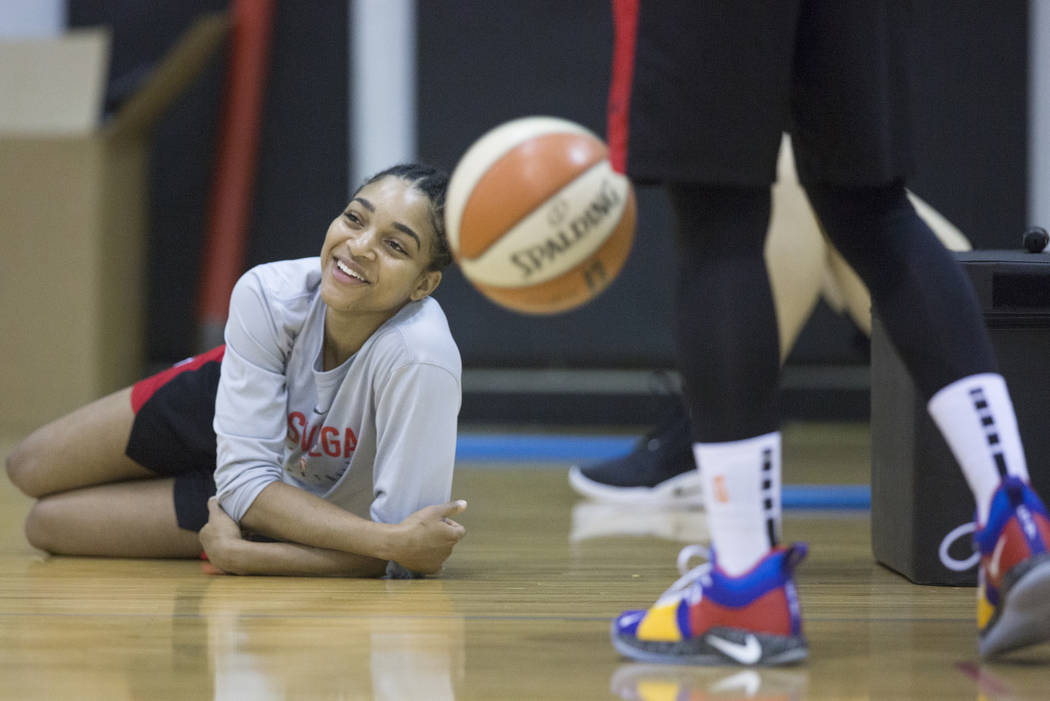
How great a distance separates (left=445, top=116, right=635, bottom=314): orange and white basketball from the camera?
171 cm

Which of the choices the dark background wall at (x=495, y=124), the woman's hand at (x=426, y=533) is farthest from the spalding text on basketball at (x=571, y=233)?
the dark background wall at (x=495, y=124)

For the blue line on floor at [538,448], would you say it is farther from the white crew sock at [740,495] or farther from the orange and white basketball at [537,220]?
the white crew sock at [740,495]

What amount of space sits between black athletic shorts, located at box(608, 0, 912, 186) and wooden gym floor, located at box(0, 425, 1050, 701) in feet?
1.53

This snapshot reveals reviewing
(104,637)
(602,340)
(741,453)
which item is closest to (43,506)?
(104,637)

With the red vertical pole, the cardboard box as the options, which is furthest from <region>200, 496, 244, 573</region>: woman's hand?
the red vertical pole

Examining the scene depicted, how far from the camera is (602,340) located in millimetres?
4078

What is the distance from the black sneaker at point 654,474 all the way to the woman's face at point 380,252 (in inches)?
37.4

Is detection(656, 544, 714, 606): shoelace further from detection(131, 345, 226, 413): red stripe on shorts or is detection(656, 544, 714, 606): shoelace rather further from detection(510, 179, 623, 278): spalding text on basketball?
detection(131, 345, 226, 413): red stripe on shorts

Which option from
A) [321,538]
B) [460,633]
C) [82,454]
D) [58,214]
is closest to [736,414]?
[460,633]

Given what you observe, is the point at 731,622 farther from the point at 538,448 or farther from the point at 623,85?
the point at 538,448

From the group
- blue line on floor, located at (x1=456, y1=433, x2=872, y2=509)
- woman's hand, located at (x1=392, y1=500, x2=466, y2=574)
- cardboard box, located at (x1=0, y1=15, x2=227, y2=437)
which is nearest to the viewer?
woman's hand, located at (x1=392, y1=500, x2=466, y2=574)

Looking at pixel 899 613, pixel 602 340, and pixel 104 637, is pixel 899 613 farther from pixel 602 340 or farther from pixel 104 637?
pixel 602 340

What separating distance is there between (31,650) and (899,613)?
0.97 metres

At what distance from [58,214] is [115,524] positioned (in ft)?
7.39
